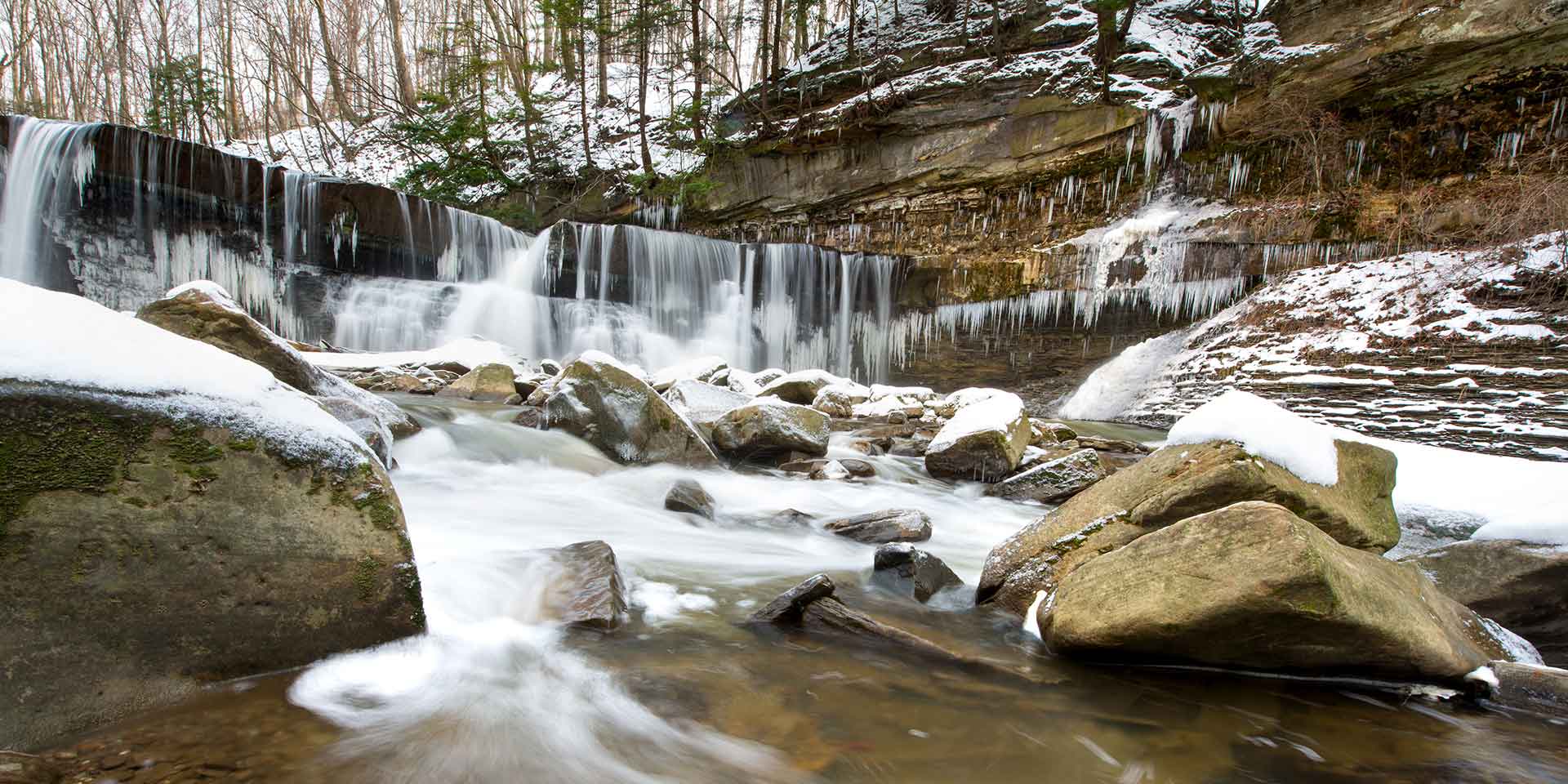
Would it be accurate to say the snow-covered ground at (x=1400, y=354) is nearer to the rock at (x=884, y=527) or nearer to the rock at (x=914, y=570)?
A: the rock at (x=884, y=527)

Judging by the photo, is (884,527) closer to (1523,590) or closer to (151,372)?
(1523,590)

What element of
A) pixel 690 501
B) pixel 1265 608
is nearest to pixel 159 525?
pixel 690 501

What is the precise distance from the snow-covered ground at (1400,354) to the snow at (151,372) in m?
8.28

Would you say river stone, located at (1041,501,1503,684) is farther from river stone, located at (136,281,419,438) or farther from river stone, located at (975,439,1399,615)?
river stone, located at (136,281,419,438)

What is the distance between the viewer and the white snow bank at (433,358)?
838cm

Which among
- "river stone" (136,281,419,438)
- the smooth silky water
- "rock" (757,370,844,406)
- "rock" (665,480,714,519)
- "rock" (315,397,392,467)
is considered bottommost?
"rock" (665,480,714,519)

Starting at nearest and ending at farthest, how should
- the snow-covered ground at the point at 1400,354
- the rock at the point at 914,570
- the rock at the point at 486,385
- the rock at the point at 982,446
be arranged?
the rock at the point at 914,570
the rock at the point at 982,446
the snow-covered ground at the point at 1400,354
the rock at the point at 486,385

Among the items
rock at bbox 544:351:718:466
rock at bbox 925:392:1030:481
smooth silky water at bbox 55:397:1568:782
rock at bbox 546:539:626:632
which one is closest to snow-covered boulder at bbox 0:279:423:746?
smooth silky water at bbox 55:397:1568:782

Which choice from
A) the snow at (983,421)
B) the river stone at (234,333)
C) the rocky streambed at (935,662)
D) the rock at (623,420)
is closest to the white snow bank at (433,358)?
the rock at (623,420)

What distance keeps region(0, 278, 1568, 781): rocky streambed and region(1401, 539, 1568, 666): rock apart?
1 centimetres

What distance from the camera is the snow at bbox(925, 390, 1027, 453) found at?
17.6 feet

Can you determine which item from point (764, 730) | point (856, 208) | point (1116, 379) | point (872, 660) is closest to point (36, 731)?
point (764, 730)

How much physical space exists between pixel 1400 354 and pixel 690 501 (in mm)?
8284

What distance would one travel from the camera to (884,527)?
3.83 meters
